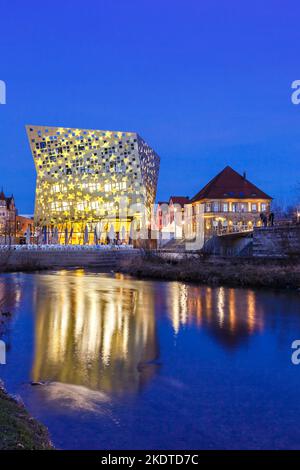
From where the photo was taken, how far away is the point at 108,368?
8.67 metres

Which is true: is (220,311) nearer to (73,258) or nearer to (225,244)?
(73,258)

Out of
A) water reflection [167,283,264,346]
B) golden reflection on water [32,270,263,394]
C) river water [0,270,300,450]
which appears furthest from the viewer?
water reflection [167,283,264,346]

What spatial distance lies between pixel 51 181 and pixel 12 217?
1249 inches

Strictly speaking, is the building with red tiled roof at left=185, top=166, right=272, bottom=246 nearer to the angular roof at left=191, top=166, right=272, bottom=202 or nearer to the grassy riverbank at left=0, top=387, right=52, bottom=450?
the angular roof at left=191, top=166, right=272, bottom=202

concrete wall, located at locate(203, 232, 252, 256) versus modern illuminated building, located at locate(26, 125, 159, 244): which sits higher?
modern illuminated building, located at locate(26, 125, 159, 244)

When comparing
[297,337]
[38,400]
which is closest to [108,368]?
[38,400]

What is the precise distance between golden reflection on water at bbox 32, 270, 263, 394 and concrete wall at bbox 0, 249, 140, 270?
18.6m

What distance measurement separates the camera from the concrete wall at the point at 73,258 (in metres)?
42.8

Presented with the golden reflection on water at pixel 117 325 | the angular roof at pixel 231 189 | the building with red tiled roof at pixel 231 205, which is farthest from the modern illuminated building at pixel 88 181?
the golden reflection on water at pixel 117 325

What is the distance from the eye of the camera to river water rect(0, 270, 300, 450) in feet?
18.7

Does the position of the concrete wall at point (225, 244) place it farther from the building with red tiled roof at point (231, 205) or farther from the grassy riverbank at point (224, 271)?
the building with red tiled roof at point (231, 205)

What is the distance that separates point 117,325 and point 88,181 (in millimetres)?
62731

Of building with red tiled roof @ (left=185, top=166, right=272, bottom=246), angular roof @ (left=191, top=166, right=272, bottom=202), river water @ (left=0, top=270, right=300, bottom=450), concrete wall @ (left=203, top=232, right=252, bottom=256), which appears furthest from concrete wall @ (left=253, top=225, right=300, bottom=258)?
angular roof @ (left=191, top=166, right=272, bottom=202)
